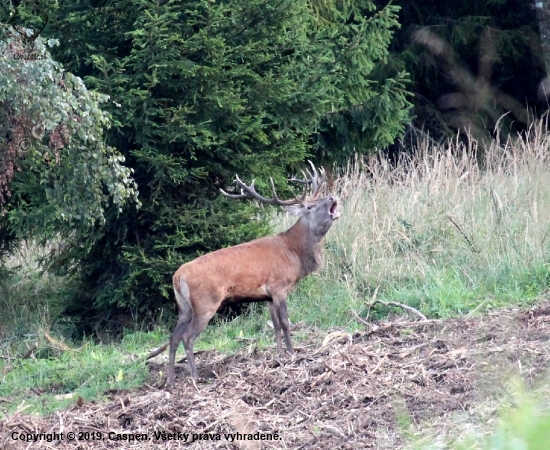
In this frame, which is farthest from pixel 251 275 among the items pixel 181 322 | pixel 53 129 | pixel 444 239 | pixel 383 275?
pixel 444 239

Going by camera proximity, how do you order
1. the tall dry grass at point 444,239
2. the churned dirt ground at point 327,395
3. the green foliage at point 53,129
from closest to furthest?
the churned dirt ground at point 327,395 < the green foliage at point 53,129 < the tall dry grass at point 444,239

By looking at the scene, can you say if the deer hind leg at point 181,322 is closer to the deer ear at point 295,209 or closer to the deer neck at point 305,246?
the deer neck at point 305,246

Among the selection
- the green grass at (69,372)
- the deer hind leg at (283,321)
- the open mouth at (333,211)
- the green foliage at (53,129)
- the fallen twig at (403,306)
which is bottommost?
the green grass at (69,372)

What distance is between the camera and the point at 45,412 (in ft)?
26.7

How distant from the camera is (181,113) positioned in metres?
10.8

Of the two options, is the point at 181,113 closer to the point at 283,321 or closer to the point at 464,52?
the point at 283,321

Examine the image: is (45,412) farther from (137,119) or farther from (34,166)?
(137,119)

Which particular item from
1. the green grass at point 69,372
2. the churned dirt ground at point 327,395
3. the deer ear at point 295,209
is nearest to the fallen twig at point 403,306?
Result: the churned dirt ground at point 327,395

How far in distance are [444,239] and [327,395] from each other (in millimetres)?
4855

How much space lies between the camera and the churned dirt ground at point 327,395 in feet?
21.0

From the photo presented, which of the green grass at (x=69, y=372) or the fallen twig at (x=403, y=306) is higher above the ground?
the fallen twig at (x=403, y=306)

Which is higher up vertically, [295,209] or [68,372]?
[295,209]

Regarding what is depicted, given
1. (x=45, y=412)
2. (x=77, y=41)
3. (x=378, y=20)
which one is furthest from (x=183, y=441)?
(x=378, y=20)

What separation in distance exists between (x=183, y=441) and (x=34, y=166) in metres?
3.60
